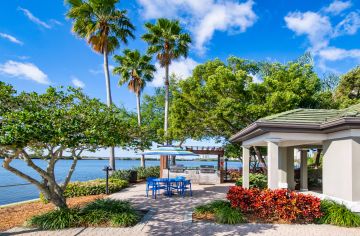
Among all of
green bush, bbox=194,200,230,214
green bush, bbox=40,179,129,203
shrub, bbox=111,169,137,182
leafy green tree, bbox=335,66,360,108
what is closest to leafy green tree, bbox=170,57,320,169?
shrub, bbox=111,169,137,182

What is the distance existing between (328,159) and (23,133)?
31.2 ft

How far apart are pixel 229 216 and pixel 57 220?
4.98 m

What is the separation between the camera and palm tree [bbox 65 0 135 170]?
18547 mm

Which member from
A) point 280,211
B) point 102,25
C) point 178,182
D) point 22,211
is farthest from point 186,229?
point 102,25

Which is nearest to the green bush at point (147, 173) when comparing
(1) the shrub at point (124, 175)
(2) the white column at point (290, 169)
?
(1) the shrub at point (124, 175)

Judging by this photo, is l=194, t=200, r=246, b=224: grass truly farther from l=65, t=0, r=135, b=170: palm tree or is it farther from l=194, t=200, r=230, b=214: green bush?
l=65, t=0, r=135, b=170: palm tree

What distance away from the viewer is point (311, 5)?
703 inches

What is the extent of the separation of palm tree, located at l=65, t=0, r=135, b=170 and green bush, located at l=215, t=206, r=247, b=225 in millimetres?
11757

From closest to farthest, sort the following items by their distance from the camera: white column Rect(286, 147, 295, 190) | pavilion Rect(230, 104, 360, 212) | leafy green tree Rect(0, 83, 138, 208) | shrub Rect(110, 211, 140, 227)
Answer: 1. leafy green tree Rect(0, 83, 138, 208)
2. shrub Rect(110, 211, 140, 227)
3. pavilion Rect(230, 104, 360, 212)
4. white column Rect(286, 147, 295, 190)

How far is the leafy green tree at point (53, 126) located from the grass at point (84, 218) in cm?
79

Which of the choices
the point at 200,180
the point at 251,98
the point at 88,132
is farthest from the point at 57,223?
the point at 251,98

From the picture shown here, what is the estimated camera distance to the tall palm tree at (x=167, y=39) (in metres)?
23.4

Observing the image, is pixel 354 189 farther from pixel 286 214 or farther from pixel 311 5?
pixel 311 5

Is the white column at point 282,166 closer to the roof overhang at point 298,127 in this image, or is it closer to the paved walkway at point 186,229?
the roof overhang at point 298,127
